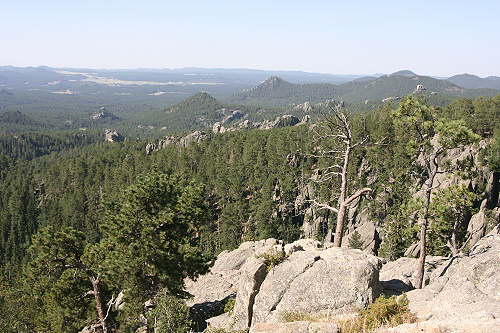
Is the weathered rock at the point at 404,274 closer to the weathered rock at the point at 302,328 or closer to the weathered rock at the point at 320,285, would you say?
the weathered rock at the point at 320,285

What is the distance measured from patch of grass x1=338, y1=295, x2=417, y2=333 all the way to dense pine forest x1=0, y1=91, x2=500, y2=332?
8.06 m

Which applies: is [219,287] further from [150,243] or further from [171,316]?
[171,316]

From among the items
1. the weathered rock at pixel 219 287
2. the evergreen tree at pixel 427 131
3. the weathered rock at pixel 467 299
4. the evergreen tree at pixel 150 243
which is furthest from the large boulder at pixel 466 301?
the evergreen tree at pixel 150 243

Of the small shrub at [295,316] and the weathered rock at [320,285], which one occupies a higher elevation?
the weathered rock at [320,285]

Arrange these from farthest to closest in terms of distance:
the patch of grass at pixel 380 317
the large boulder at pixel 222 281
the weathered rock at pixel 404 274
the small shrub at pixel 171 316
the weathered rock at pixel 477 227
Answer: the weathered rock at pixel 477 227 → the large boulder at pixel 222 281 → the weathered rock at pixel 404 274 → the small shrub at pixel 171 316 → the patch of grass at pixel 380 317

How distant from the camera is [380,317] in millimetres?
14727

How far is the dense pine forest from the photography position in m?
27.0

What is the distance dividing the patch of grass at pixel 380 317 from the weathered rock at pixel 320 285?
3.94 ft

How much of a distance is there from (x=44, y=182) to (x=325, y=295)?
596 ft

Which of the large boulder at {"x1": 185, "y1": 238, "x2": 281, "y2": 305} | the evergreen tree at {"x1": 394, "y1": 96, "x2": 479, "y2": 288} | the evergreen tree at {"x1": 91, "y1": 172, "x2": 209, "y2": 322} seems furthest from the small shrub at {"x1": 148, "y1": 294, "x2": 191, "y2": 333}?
the evergreen tree at {"x1": 394, "y1": 96, "x2": 479, "y2": 288}

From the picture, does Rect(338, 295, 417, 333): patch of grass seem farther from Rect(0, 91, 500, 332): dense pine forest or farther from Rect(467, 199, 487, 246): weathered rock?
Rect(467, 199, 487, 246): weathered rock

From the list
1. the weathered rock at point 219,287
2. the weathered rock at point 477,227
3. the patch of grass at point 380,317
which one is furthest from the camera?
the weathered rock at point 477,227

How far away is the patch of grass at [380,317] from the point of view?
14.2 meters

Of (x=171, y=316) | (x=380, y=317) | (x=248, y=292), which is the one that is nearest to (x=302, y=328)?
(x=380, y=317)
